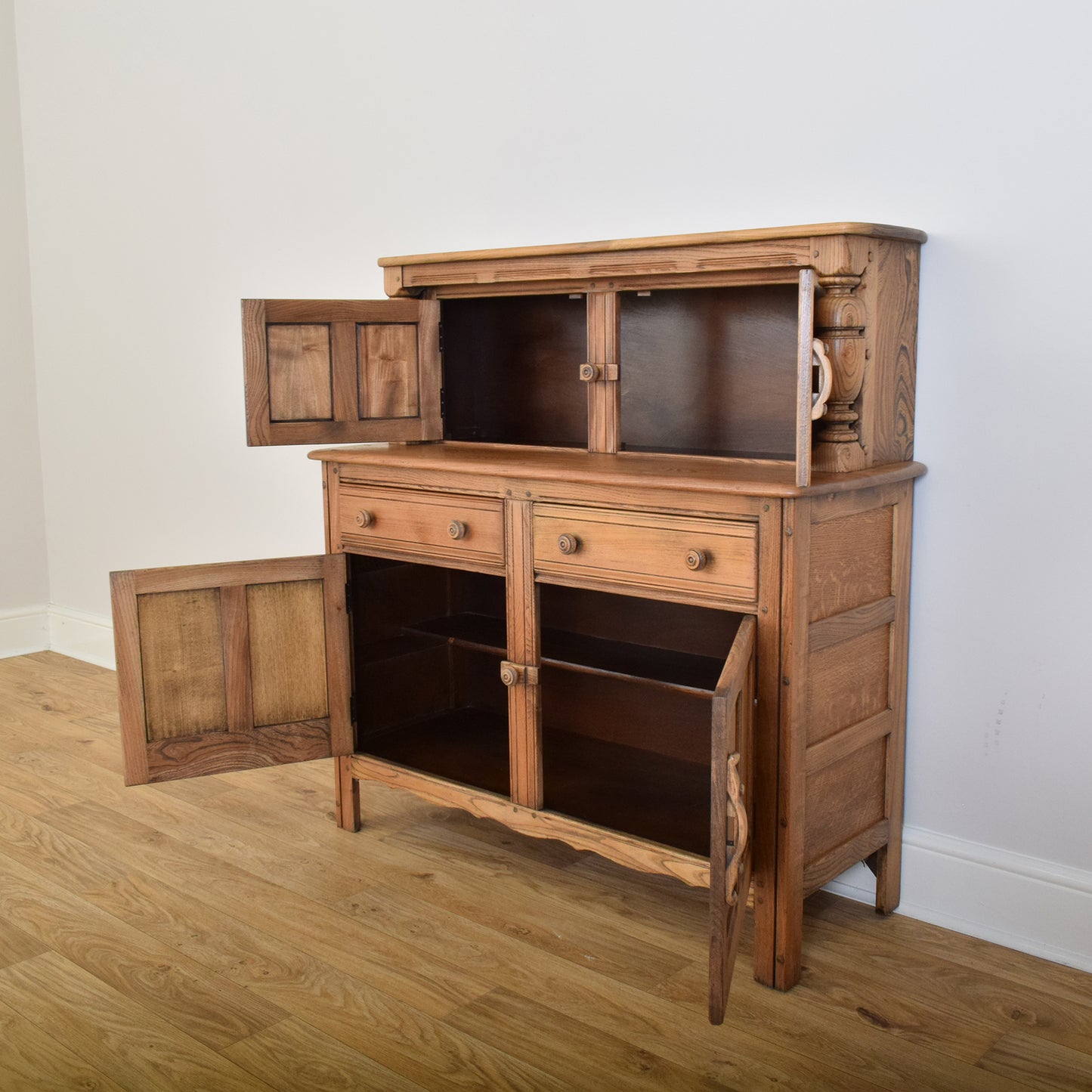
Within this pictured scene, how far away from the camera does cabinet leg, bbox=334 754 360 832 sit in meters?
3.18

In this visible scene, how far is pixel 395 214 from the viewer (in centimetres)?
366

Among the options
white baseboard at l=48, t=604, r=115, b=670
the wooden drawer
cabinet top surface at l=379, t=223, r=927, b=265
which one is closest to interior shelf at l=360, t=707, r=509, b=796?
the wooden drawer

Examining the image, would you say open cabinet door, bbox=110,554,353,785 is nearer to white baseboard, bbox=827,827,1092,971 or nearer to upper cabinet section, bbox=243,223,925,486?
upper cabinet section, bbox=243,223,925,486

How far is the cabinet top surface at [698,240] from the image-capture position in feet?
7.66

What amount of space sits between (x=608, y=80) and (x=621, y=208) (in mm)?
330

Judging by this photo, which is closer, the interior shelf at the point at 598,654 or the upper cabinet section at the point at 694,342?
the upper cabinet section at the point at 694,342

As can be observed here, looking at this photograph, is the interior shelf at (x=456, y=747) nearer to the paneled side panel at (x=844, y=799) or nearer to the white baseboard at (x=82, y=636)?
the paneled side panel at (x=844, y=799)

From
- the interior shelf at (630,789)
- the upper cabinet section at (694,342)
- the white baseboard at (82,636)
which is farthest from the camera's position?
the white baseboard at (82,636)

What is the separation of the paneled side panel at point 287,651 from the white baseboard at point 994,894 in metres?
1.41

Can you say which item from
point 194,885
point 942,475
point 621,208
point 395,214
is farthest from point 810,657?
point 395,214

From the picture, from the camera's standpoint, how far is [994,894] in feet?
8.55

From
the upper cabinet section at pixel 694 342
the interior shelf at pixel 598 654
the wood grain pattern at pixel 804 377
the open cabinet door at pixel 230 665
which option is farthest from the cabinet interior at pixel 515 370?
the wood grain pattern at pixel 804 377

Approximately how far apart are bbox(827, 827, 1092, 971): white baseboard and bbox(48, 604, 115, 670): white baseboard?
3.33 metres

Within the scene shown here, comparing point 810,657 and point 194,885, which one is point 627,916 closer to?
point 810,657
